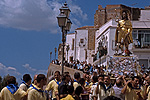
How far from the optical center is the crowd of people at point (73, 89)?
23.3 ft

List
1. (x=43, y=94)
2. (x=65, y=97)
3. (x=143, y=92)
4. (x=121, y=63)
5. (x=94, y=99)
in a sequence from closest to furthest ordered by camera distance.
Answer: (x=65, y=97)
(x=43, y=94)
(x=94, y=99)
(x=143, y=92)
(x=121, y=63)

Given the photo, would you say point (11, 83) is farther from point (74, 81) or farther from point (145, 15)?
point (145, 15)

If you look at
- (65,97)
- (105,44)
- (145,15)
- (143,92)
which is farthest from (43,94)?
(145,15)

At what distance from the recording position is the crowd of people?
710 cm

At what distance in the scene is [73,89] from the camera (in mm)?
6312

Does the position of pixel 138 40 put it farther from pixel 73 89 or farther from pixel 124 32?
pixel 73 89

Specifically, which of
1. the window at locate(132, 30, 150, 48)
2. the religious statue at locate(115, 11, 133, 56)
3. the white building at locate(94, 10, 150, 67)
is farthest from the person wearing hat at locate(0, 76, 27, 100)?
the window at locate(132, 30, 150, 48)

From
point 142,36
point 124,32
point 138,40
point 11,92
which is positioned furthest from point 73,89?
point 142,36

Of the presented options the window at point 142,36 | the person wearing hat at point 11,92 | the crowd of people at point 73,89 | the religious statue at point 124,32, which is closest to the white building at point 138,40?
the window at point 142,36

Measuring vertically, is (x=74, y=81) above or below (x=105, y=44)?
below

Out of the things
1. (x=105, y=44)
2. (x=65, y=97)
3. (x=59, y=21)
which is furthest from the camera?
(x=105, y=44)

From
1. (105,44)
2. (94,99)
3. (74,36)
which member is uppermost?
(74,36)

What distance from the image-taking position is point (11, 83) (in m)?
7.55

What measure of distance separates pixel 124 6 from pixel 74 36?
1217 cm
